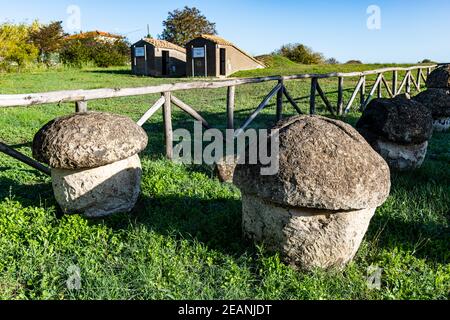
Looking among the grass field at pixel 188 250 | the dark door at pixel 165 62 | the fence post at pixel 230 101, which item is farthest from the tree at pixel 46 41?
the grass field at pixel 188 250

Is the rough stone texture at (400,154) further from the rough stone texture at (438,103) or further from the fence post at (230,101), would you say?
the rough stone texture at (438,103)

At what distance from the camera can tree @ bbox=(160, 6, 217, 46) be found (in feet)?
181

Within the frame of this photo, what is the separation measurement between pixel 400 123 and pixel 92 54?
40908 mm

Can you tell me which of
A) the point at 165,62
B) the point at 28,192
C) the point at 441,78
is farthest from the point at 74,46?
the point at 28,192

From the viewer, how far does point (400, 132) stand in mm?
6480

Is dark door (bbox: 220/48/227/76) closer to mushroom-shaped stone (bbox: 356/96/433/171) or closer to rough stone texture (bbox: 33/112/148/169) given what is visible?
mushroom-shaped stone (bbox: 356/96/433/171)

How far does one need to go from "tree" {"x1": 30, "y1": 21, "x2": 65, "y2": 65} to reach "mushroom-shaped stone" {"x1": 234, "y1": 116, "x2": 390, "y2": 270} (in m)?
41.5

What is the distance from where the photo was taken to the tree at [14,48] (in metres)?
30.9

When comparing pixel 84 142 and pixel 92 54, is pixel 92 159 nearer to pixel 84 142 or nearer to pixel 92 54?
pixel 84 142

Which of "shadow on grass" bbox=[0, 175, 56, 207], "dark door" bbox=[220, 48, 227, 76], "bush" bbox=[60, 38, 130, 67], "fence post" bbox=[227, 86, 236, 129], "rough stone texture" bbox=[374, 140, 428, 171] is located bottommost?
"shadow on grass" bbox=[0, 175, 56, 207]

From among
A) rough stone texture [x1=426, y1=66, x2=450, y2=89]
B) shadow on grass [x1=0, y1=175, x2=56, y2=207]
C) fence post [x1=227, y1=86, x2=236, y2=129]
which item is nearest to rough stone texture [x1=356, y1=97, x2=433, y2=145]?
fence post [x1=227, y1=86, x2=236, y2=129]

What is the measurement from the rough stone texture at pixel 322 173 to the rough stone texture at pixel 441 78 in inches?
429
